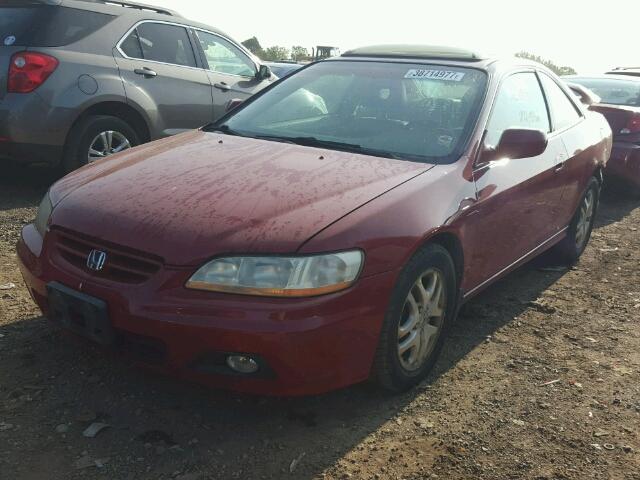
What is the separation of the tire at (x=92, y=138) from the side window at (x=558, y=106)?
3389 millimetres

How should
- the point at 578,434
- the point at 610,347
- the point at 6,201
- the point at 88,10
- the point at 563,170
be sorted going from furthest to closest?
the point at 88,10
the point at 6,201
the point at 563,170
the point at 610,347
the point at 578,434

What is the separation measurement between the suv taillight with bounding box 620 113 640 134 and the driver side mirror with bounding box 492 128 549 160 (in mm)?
4137

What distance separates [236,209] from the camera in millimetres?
2711

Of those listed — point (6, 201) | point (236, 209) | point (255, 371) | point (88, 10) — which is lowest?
point (6, 201)

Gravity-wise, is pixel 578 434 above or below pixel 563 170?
below

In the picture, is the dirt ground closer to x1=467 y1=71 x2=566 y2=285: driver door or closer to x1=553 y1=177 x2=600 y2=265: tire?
x1=467 y1=71 x2=566 y2=285: driver door

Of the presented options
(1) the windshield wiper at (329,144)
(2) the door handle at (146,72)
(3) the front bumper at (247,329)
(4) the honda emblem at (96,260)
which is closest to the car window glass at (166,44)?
(2) the door handle at (146,72)

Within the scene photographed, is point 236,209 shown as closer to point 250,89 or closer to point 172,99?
point 172,99

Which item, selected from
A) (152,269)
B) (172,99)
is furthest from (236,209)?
(172,99)

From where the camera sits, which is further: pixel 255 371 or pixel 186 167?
pixel 186 167

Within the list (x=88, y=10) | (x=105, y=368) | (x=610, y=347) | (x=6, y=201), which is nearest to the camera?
(x=105, y=368)

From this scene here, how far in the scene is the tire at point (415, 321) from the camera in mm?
2812

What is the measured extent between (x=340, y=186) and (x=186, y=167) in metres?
0.75

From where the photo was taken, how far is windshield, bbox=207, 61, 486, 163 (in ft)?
11.4
